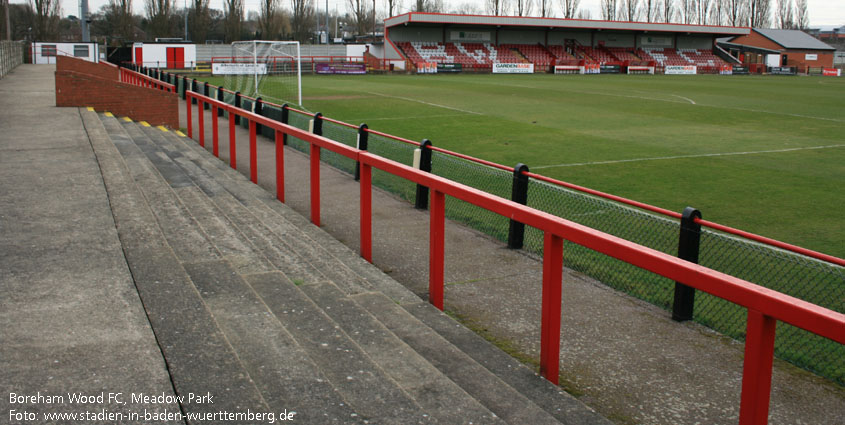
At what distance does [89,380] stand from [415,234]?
17.2 feet

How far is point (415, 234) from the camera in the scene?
832 centimetres

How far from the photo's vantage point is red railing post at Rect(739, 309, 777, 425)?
2943mm

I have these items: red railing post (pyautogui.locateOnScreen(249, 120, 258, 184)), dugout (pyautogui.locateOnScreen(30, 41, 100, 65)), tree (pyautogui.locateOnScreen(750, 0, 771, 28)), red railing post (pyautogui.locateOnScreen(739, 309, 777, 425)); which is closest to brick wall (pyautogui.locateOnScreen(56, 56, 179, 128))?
red railing post (pyautogui.locateOnScreen(249, 120, 258, 184))

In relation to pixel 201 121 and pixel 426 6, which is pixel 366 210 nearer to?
pixel 201 121

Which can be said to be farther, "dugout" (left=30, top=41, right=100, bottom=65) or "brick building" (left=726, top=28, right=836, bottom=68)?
"brick building" (left=726, top=28, right=836, bottom=68)

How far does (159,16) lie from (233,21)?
7790mm

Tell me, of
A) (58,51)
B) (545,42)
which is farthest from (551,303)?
(545,42)

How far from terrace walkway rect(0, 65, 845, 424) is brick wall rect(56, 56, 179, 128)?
7877 mm

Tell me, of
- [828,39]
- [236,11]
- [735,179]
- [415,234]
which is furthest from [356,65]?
[828,39]

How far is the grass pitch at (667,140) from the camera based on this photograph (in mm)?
10953

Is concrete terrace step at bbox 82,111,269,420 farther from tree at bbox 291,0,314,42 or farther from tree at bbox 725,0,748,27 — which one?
tree at bbox 725,0,748,27

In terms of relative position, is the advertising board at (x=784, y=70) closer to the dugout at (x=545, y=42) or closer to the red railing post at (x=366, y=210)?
the dugout at (x=545, y=42)

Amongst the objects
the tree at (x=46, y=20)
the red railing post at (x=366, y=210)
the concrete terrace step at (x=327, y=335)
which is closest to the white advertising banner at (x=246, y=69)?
the red railing post at (x=366, y=210)

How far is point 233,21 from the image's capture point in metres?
83.2
